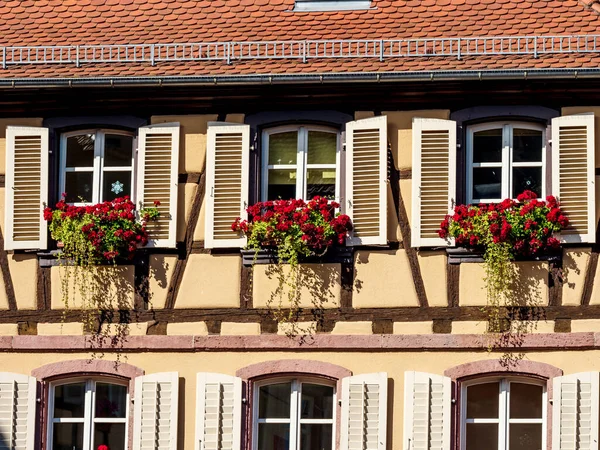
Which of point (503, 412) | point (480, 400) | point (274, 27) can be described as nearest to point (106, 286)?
point (274, 27)

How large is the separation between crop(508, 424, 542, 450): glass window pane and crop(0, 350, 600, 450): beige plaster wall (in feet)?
2.21

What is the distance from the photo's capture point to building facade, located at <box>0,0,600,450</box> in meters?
21.3

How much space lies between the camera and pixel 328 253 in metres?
21.6

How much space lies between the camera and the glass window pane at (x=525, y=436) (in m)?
21.3

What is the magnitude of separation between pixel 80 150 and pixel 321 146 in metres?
2.39

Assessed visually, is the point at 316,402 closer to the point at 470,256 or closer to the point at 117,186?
the point at 470,256

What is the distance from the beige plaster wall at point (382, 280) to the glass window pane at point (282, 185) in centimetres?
97

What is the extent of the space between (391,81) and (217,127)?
5.72ft

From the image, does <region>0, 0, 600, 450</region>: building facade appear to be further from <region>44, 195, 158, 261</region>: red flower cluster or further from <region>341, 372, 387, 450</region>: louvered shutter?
<region>44, 195, 158, 261</region>: red flower cluster

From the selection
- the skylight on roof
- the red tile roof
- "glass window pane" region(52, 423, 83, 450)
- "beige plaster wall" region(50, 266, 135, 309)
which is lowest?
"glass window pane" region(52, 423, 83, 450)

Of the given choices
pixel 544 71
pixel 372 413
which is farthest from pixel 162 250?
pixel 544 71

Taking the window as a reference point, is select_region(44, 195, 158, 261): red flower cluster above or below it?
above

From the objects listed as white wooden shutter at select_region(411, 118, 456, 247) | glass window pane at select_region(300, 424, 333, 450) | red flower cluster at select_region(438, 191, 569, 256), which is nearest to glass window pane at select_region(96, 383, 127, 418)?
glass window pane at select_region(300, 424, 333, 450)

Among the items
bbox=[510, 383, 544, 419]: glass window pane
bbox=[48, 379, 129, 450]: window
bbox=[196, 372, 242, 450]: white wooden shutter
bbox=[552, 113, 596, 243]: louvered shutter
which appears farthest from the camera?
bbox=[48, 379, 129, 450]: window
